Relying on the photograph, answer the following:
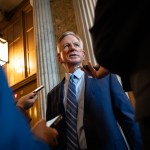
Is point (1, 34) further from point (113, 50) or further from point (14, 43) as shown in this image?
point (113, 50)

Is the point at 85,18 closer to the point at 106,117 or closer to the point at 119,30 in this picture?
the point at 106,117

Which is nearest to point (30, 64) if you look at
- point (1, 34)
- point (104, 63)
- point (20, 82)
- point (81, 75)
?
point (20, 82)

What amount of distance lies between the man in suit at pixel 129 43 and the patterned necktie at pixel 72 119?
0.78 m

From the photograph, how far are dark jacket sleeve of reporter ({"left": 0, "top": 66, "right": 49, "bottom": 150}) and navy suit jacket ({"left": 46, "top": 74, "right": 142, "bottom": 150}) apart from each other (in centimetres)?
78

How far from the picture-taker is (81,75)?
1771 millimetres

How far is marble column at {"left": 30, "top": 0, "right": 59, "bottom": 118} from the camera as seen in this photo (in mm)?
3289

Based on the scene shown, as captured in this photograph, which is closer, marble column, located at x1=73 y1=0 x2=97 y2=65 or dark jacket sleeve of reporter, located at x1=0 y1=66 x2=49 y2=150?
dark jacket sleeve of reporter, located at x1=0 y1=66 x2=49 y2=150

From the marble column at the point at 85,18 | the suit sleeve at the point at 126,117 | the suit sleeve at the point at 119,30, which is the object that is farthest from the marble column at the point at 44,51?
the suit sleeve at the point at 119,30

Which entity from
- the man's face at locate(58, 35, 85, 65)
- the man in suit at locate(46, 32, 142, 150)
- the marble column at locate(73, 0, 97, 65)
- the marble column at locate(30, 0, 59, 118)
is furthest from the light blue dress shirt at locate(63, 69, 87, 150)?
the marble column at locate(30, 0, 59, 118)

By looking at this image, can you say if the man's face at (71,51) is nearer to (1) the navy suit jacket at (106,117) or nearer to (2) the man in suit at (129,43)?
(1) the navy suit jacket at (106,117)

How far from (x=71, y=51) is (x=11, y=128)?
1.47 meters

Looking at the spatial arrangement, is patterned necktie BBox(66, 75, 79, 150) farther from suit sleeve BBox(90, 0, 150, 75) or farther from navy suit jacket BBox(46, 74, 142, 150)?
suit sleeve BBox(90, 0, 150, 75)

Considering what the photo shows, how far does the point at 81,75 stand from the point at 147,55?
1.13 metres

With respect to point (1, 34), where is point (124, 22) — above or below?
below
